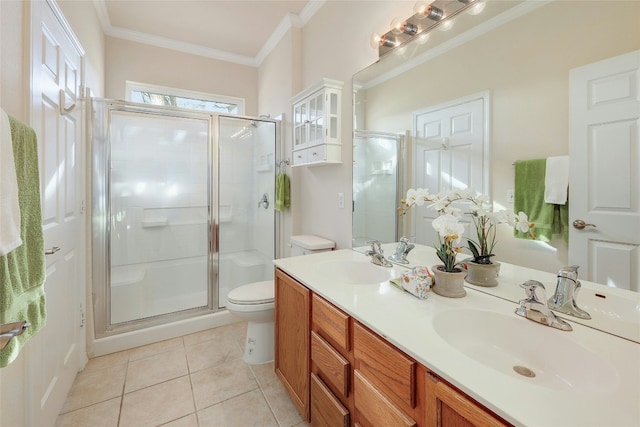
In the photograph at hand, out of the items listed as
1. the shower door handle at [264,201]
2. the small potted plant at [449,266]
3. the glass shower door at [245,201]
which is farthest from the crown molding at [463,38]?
the shower door handle at [264,201]

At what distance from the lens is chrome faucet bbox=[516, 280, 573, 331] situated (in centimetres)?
84

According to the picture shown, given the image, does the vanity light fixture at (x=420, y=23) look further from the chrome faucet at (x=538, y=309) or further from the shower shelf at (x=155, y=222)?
the shower shelf at (x=155, y=222)

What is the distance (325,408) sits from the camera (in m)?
1.19

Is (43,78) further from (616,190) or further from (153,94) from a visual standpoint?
(616,190)

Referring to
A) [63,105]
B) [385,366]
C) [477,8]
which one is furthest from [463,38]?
[63,105]

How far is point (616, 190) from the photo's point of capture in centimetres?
83

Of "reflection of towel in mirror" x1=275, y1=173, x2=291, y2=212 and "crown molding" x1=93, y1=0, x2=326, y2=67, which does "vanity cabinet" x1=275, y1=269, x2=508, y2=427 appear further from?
"crown molding" x1=93, y1=0, x2=326, y2=67

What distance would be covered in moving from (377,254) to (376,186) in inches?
17.1

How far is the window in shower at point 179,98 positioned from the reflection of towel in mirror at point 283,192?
944mm

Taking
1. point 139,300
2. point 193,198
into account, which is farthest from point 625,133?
point 139,300

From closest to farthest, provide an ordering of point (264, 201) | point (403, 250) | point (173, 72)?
point (403, 250), point (264, 201), point (173, 72)

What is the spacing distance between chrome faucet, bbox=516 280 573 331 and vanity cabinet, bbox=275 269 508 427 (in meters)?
0.43

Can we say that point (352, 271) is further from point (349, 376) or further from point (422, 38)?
point (422, 38)

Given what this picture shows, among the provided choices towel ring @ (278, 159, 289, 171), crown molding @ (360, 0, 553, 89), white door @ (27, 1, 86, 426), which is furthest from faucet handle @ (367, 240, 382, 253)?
white door @ (27, 1, 86, 426)
